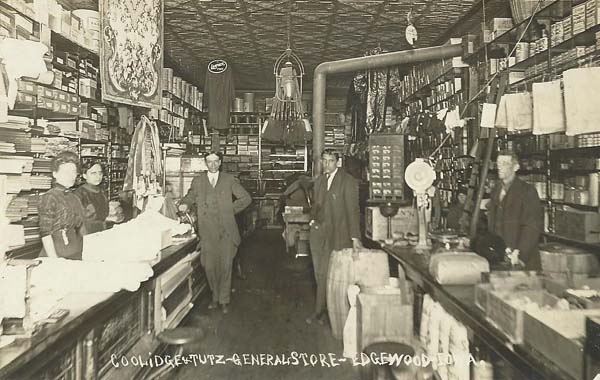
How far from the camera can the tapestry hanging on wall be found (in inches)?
150

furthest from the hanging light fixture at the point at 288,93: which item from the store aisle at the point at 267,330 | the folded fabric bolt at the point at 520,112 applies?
the folded fabric bolt at the point at 520,112

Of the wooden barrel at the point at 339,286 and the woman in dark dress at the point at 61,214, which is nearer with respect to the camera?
the woman in dark dress at the point at 61,214

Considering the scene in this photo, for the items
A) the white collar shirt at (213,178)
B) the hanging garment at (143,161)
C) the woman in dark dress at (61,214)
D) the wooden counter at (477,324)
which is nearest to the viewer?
the wooden counter at (477,324)

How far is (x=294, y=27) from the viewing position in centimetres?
661

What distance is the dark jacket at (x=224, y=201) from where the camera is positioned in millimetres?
5000

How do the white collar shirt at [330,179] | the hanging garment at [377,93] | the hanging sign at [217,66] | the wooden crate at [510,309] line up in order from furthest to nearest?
the hanging garment at [377,93] < the hanging sign at [217,66] < the white collar shirt at [330,179] < the wooden crate at [510,309]

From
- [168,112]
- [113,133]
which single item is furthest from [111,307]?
[168,112]

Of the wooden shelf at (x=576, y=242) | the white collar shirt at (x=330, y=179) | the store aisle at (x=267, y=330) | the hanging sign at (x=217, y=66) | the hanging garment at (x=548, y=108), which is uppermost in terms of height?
the hanging sign at (x=217, y=66)

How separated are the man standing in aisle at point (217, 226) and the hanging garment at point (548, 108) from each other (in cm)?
271

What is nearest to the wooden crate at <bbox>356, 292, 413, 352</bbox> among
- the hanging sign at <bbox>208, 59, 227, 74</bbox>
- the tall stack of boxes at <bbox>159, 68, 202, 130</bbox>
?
the tall stack of boxes at <bbox>159, 68, 202, 130</bbox>

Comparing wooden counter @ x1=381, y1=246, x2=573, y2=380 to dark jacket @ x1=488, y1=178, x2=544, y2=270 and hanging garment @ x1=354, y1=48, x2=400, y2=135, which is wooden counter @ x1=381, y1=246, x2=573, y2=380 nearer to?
dark jacket @ x1=488, y1=178, x2=544, y2=270

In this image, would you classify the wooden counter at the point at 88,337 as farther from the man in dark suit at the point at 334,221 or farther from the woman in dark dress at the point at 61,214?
the man in dark suit at the point at 334,221

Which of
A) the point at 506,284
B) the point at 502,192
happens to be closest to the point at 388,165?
the point at 502,192

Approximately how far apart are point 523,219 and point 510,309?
2.17m
